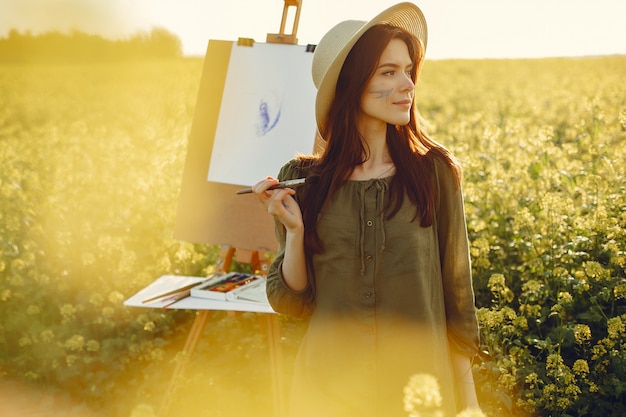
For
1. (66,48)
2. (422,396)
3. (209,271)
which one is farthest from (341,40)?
(66,48)

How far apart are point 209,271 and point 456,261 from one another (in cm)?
242

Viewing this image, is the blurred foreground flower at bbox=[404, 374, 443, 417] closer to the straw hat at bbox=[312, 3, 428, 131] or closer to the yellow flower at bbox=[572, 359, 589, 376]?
the straw hat at bbox=[312, 3, 428, 131]

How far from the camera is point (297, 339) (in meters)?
4.21

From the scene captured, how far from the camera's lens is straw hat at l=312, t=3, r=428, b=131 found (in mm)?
2031

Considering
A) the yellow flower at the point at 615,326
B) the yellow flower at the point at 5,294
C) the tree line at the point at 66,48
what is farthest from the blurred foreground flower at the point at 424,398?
the tree line at the point at 66,48

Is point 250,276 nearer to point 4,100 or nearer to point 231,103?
point 231,103

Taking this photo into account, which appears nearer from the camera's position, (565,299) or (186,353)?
(565,299)

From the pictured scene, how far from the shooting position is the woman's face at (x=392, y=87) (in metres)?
2.05

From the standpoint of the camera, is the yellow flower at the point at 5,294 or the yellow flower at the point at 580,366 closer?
the yellow flower at the point at 580,366

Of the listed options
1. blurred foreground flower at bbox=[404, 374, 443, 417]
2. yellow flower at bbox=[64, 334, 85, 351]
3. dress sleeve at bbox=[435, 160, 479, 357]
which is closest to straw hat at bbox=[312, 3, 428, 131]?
dress sleeve at bbox=[435, 160, 479, 357]

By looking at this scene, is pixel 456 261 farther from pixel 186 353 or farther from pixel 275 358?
pixel 186 353

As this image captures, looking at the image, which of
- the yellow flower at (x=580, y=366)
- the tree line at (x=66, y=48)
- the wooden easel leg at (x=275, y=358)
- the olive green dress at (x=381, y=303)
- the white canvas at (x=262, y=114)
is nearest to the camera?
the olive green dress at (x=381, y=303)

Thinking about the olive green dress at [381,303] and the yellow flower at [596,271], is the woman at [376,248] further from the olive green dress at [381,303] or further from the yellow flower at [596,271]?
the yellow flower at [596,271]

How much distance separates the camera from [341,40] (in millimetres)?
2121
